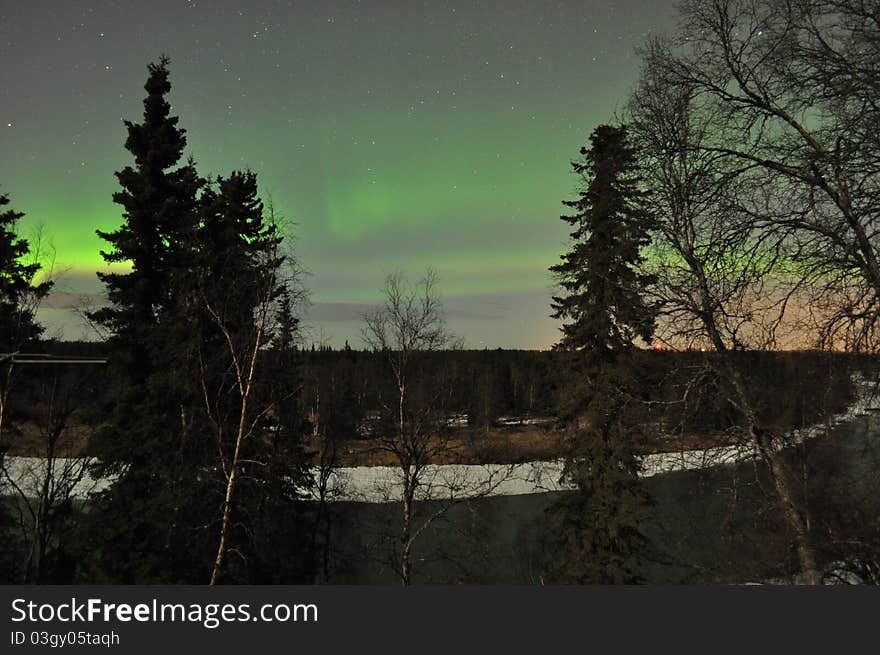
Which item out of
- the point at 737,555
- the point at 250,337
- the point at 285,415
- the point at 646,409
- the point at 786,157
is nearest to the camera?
the point at 786,157

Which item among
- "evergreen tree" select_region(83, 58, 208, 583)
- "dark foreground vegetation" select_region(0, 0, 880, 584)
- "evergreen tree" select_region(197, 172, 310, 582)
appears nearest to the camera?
"dark foreground vegetation" select_region(0, 0, 880, 584)

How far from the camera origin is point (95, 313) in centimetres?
1391

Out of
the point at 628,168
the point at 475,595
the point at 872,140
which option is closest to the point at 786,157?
the point at 872,140

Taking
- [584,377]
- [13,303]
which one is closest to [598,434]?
[584,377]

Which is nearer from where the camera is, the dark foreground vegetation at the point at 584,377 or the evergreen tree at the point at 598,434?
the dark foreground vegetation at the point at 584,377

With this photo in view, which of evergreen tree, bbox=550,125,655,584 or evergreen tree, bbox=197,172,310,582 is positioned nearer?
evergreen tree, bbox=197,172,310,582

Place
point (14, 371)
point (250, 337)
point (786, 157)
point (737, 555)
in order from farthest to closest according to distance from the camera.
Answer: point (14, 371) < point (250, 337) < point (737, 555) < point (786, 157)

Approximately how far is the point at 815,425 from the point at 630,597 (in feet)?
17.0

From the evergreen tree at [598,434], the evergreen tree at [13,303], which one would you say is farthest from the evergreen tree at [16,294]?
the evergreen tree at [598,434]

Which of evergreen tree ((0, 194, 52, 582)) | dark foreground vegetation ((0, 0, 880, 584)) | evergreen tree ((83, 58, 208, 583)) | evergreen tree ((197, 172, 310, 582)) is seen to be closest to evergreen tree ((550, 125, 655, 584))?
dark foreground vegetation ((0, 0, 880, 584))

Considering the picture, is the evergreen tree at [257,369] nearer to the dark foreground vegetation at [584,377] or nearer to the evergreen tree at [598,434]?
the dark foreground vegetation at [584,377]

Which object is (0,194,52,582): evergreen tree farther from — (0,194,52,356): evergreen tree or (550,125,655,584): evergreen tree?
(550,125,655,584): evergreen tree

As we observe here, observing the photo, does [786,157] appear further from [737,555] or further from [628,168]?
[737,555]

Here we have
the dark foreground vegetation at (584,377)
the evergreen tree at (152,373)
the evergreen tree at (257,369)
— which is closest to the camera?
the dark foreground vegetation at (584,377)
